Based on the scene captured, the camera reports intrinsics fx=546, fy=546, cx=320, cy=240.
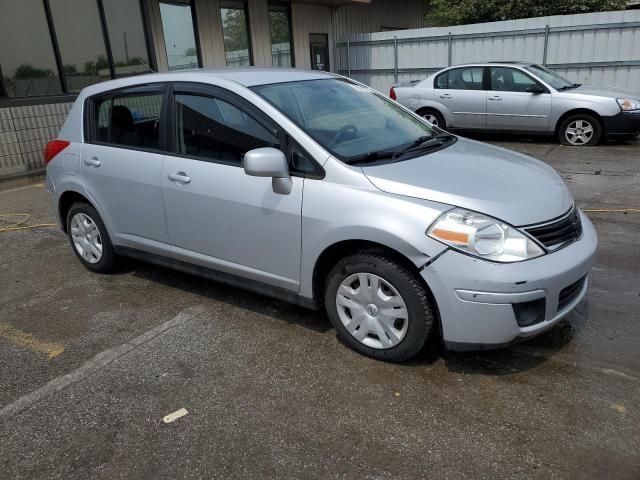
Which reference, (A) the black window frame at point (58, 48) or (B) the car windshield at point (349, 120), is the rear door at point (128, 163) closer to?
(B) the car windshield at point (349, 120)

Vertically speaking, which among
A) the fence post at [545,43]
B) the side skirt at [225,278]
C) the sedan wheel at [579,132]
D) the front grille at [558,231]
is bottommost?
the sedan wheel at [579,132]

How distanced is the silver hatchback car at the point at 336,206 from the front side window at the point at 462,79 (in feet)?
22.4

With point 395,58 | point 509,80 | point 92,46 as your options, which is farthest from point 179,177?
point 395,58

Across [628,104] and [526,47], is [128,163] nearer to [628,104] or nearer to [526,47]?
[628,104]

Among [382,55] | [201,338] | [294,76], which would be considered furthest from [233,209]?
[382,55]

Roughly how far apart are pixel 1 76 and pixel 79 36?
1.54m

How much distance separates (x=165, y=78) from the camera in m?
4.02


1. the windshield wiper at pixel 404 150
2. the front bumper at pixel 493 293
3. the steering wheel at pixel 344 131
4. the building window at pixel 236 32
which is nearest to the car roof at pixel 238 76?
the steering wheel at pixel 344 131

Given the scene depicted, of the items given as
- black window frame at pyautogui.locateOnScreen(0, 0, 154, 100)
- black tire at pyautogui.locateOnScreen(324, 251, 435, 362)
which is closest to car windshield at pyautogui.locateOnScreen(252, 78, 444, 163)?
black tire at pyautogui.locateOnScreen(324, 251, 435, 362)

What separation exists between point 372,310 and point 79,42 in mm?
8682

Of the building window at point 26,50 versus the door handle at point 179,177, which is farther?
the building window at point 26,50

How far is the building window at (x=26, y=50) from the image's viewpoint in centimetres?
870

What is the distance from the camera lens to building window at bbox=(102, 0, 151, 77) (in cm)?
992

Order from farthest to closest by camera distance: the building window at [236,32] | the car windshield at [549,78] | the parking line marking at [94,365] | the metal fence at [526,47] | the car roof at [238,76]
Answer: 1. the building window at [236,32]
2. the metal fence at [526,47]
3. the car windshield at [549,78]
4. the car roof at [238,76]
5. the parking line marking at [94,365]
